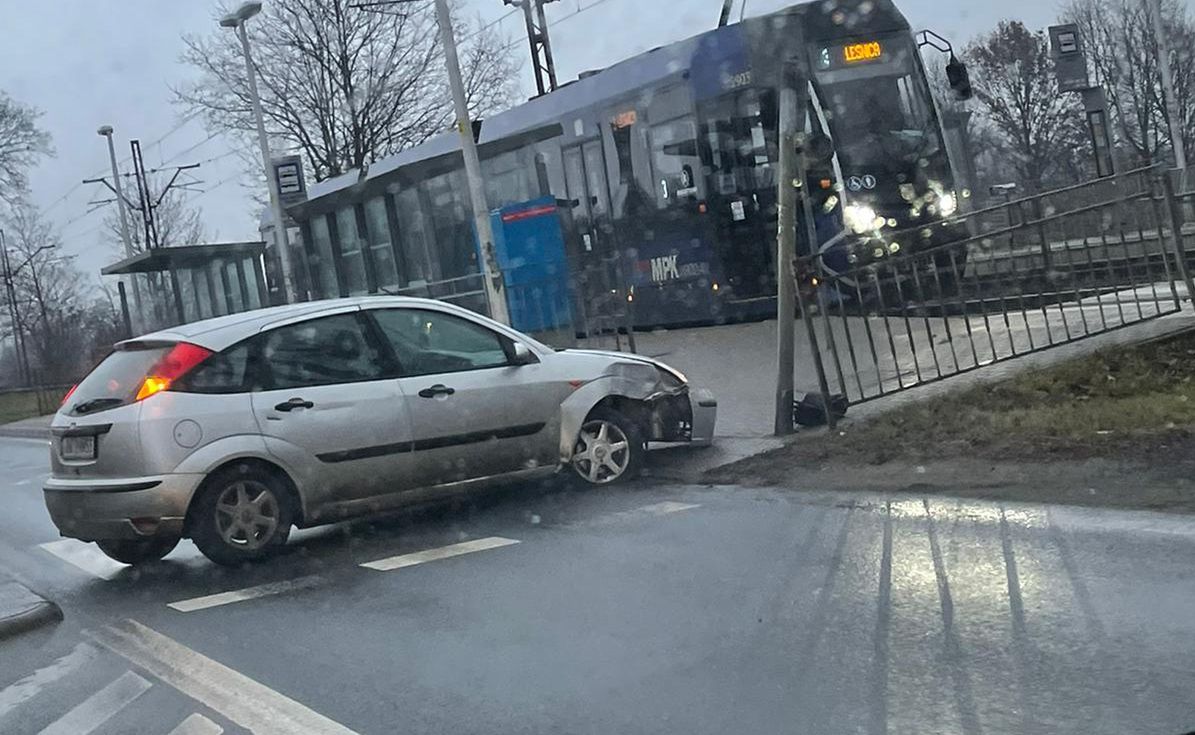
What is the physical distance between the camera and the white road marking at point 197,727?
509cm

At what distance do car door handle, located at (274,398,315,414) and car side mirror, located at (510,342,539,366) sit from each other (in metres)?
1.54

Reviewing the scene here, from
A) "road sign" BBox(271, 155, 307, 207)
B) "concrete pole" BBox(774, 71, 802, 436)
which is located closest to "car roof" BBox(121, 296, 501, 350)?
"concrete pole" BBox(774, 71, 802, 436)

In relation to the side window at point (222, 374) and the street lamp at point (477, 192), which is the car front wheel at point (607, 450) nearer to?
the side window at point (222, 374)

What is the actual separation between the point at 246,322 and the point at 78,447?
49.4 inches

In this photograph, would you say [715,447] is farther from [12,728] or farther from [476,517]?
[12,728]

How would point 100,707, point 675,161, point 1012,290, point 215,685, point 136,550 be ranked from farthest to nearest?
1. point 675,161
2. point 1012,290
3. point 136,550
4. point 215,685
5. point 100,707

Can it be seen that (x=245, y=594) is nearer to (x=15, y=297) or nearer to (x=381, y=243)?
(x=381, y=243)

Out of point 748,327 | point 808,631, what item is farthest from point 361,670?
point 748,327

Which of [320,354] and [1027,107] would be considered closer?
[320,354]

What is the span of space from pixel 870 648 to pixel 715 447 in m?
5.68

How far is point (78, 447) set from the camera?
331 inches

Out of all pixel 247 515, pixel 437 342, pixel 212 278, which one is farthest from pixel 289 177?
pixel 247 515

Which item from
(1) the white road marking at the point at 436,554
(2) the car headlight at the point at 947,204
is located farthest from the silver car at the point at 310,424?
(2) the car headlight at the point at 947,204

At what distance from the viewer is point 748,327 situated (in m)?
19.6
